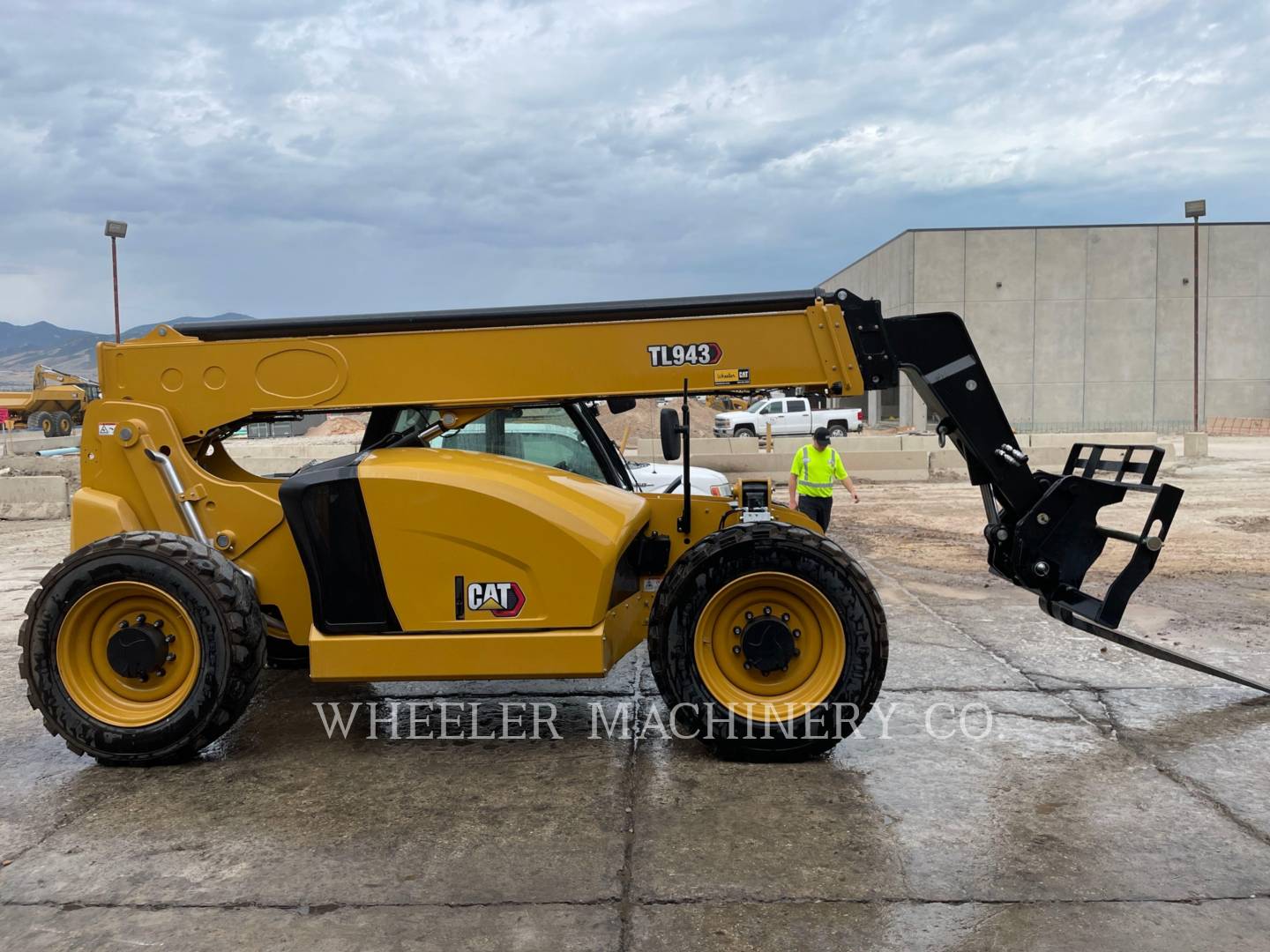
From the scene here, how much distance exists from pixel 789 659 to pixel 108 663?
3.48m

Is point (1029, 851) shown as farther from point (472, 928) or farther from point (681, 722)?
point (472, 928)

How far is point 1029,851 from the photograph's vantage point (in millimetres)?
4105

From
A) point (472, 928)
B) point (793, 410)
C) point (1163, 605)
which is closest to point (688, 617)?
point (472, 928)

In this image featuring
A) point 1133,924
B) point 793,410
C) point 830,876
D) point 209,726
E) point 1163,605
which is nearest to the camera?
point 1133,924

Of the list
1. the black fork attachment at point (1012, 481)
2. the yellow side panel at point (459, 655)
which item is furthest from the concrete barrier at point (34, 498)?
the black fork attachment at point (1012, 481)

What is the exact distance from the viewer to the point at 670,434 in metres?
5.26

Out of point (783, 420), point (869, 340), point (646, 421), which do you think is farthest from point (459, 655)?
point (646, 421)

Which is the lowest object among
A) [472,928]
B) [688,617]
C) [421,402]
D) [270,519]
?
[472,928]

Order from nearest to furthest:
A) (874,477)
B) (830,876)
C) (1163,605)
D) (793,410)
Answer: (830,876), (1163,605), (874,477), (793,410)

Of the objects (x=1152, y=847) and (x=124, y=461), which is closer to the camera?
(x=1152, y=847)

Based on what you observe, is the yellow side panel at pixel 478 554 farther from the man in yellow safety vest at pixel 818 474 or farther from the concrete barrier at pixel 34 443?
the concrete barrier at pixel 34 443

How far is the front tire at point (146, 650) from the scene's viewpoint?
5.05 m

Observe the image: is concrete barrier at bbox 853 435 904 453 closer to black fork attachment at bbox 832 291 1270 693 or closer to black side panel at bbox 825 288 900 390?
black fork attachment at bbox 832 291 1270 693

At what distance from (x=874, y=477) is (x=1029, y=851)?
18.7m
